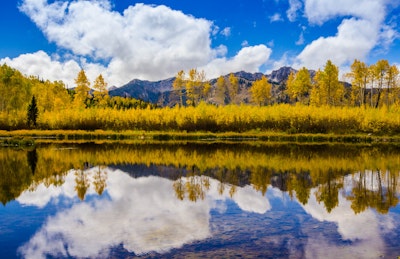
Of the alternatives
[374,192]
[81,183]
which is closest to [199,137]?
[81,183]

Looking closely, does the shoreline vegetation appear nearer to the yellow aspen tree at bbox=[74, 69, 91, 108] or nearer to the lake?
the yellow aspen tree at bbox=[74, 69, 91, 108]

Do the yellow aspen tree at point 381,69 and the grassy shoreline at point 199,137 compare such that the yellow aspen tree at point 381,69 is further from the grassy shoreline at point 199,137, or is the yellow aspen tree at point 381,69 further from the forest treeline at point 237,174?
the forest treeline at point 237,174

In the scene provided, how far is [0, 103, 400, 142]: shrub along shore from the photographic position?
48344 millimetres

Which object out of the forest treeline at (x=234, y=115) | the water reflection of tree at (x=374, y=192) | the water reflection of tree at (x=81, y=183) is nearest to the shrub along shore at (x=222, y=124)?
the forest treeline at (x=234, y=115)

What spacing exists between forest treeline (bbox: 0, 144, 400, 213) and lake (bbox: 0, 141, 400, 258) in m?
0.07

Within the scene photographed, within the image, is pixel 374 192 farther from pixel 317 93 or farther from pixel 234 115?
pixel 317 93

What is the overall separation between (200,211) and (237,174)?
761 cm

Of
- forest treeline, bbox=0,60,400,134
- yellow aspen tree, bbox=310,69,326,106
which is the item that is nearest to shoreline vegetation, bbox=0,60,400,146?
forest treeline, bbox=0,60,400,134

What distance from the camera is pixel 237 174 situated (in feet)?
63.7

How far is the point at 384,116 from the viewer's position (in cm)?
5022


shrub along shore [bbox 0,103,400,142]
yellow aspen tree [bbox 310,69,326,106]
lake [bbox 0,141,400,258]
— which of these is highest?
yellow aspen tree [bbox 310,69,326,106]

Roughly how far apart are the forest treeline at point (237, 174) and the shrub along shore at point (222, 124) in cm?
2161

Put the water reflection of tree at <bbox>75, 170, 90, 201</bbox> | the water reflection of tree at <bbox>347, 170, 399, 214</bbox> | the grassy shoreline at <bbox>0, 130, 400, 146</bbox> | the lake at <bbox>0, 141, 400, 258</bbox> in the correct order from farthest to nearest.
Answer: the grassy shoreline at <bbox>0, 130, 400, 146</bbox>, the water reflection of tree at <bbox>75, 170, 90, 201</bbox>, the water reflection of tree at <bbox>347, 170, 399, 214</bbox>, the lake at <bbox>0, 141, 400, 258</bbox>

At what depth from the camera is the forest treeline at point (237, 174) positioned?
14664 millimetres
